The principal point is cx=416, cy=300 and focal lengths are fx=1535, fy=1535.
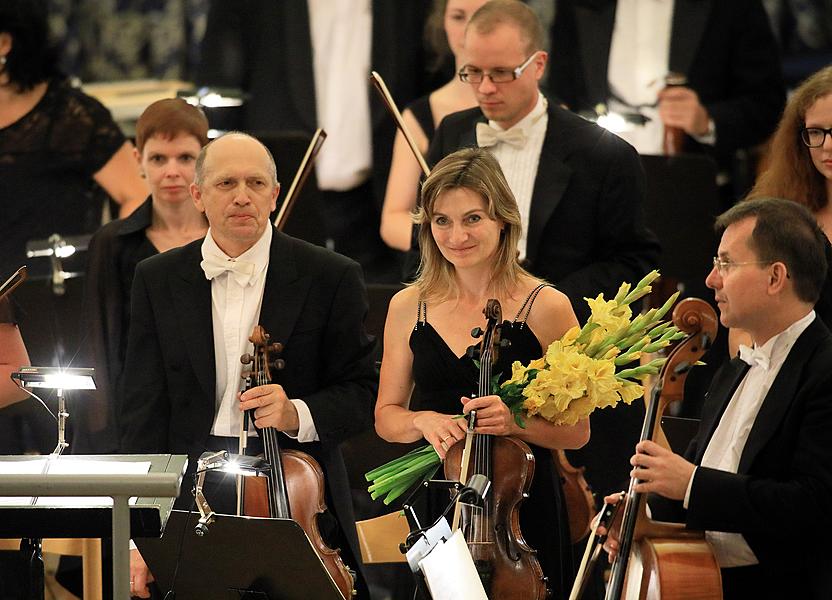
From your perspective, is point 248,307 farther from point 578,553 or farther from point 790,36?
point 790,36

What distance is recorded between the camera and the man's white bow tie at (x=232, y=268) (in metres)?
3.72

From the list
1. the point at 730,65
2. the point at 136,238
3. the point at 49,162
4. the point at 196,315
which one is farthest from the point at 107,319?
the point at 730,65

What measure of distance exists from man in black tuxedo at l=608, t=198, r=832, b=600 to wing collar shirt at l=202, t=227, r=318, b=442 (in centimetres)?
99

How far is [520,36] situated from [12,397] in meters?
1.75

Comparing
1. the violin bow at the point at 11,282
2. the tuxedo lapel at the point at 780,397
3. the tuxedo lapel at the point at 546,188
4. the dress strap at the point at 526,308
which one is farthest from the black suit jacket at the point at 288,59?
the tuxedo lapel at the point at 780,397

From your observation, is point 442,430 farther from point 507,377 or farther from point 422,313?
point 422,313

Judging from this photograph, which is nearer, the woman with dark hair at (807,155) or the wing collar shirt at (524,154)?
the woman with dark hair at (807,155)

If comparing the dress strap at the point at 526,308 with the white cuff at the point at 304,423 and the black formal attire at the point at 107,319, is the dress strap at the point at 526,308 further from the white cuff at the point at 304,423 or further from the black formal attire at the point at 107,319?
the black formal attire at the point at 107,319

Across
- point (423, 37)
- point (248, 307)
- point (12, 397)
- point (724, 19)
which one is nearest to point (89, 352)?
point (12, 397)

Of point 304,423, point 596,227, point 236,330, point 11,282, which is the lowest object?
point 304,423

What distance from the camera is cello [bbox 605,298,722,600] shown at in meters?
3.26

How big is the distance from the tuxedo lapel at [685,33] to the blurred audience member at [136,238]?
1904 millimetres

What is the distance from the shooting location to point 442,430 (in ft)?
11.4

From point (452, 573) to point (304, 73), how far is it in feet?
→ 11.0
